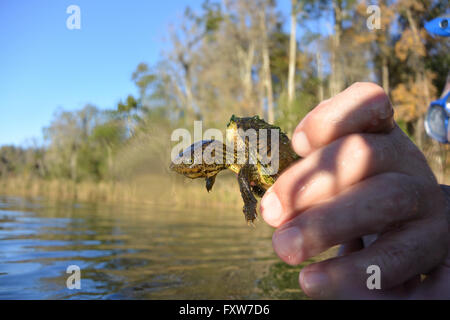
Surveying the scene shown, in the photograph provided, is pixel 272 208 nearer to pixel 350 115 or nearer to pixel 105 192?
pixel 350 115

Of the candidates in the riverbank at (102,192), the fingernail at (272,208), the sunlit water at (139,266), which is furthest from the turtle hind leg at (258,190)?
the riverbank at (102,192)

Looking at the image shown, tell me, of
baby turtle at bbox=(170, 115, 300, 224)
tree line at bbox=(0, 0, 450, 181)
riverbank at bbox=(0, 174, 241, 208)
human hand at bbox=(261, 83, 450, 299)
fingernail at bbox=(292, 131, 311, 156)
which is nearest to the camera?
human hand at bbox=(261, 83, 450, 299)

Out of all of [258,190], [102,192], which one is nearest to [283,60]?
[102,192]

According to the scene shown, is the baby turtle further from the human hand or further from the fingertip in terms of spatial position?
the fingertip

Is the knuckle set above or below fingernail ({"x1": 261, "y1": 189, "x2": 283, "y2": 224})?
above

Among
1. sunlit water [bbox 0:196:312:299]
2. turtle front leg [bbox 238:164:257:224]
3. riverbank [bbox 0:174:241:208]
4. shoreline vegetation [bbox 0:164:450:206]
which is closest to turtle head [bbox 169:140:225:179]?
turtle front leg [bbox 238:164:257:224]

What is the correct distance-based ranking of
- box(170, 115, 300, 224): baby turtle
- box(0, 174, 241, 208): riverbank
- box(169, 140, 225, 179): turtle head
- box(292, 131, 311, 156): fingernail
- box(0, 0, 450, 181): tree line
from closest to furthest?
box(292, 131, 311, 156): fingernail
box(170, 115, 300, 224): baby turtle
box(169, 140, 225, 179): turtle head
box(0, 174, 241, 208): riverbank
box(0, 0, 450, 181): tree line

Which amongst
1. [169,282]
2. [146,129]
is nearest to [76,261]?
[169,282]
